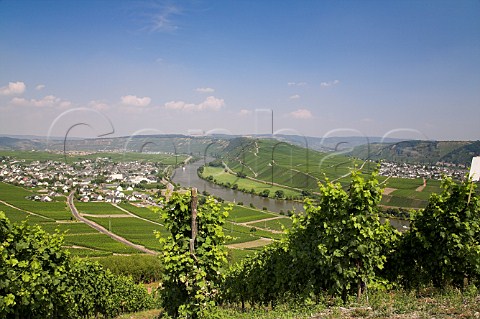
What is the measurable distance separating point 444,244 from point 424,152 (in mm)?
166215

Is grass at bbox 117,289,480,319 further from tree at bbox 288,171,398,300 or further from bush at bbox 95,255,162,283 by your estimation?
bush at bbox 95,255,162,283

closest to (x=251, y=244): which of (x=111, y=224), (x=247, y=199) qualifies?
(x=111, y=224)

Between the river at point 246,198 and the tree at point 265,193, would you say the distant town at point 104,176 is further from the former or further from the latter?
the tree at point 265,193

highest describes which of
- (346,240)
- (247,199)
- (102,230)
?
(346,240)

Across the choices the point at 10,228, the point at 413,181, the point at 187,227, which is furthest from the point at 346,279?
the point at 413,181

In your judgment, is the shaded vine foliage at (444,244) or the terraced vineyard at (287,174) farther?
the terraced vineyard at (287,174)

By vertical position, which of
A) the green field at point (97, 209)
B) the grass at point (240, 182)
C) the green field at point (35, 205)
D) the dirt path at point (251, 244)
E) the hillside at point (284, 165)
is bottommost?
the dirt path at point (251, 244)

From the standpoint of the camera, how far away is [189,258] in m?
8.98

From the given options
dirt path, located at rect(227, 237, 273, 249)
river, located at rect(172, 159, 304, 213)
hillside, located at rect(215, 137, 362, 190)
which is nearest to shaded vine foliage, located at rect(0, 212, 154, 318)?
dirt path, located at rect(227, 237, 273, 249)

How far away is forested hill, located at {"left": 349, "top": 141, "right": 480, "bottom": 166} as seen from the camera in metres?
133

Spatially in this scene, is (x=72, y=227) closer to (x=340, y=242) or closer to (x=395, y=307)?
(x=340, y=242)

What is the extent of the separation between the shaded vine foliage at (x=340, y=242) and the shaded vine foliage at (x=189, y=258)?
3344 mm

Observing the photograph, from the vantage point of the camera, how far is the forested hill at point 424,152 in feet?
437

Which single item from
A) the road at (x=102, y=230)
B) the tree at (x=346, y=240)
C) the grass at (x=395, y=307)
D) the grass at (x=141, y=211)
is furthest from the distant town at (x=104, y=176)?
the grass at (x=395, y=307)
